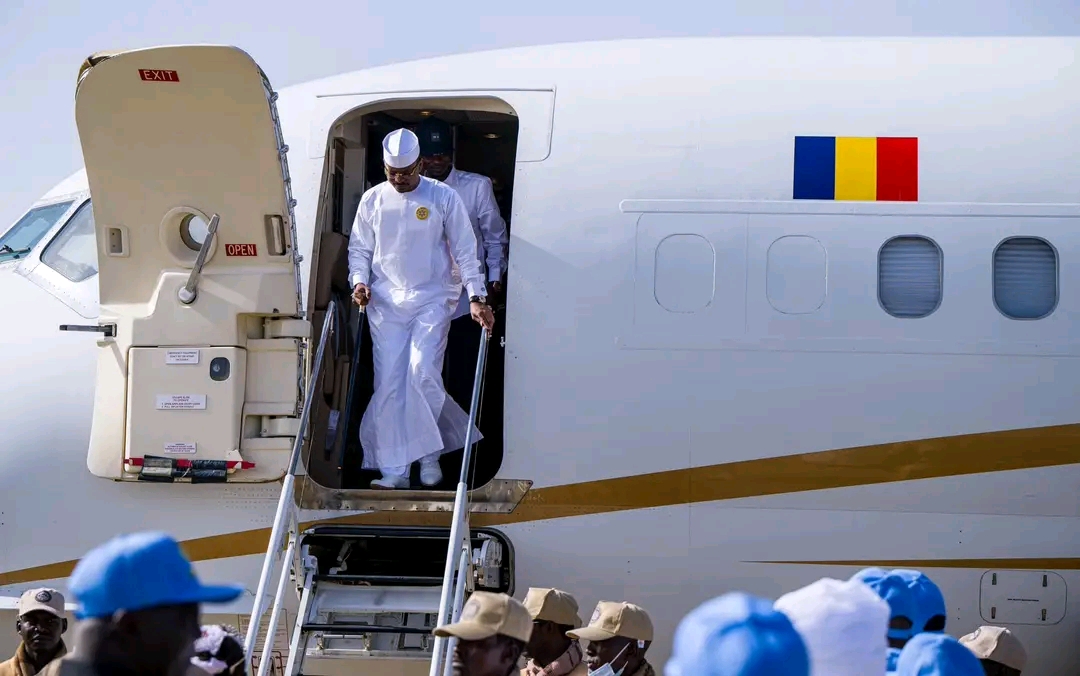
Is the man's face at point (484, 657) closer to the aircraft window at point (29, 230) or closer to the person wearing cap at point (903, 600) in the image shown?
the person wearing cap at point (903, 600)

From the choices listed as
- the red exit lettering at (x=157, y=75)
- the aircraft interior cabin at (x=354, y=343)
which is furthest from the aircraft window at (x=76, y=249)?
the aircraft interior cabin at (x=354, y=343)

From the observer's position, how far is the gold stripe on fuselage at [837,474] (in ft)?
26.7

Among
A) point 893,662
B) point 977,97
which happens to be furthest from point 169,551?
point 977,97

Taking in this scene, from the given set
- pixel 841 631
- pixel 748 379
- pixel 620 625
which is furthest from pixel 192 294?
pixel 841 631

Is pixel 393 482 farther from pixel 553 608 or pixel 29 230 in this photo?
pixel 29 230

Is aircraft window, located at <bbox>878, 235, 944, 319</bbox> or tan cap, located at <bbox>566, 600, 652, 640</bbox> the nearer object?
tan cap, located at <bbox>566, 600, 652, 640</bbox>

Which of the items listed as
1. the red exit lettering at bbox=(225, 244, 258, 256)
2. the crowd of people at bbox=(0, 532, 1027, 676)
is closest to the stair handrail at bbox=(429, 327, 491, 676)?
the red exit lettering at bbox=(225, 244, 258, 256)

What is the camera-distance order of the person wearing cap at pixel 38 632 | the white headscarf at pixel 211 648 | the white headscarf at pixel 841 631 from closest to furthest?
the white headscarf at pixel 841 631, the white headscarf at pixel 211 648, the person wearing cap at pixel 38 632

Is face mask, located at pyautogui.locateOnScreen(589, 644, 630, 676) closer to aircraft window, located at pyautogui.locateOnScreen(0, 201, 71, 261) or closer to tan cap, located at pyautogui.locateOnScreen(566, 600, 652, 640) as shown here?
tan cap, located at pyautogui.locateOnScreen(566, 600, 652, 640)

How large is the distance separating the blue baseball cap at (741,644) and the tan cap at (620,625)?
139 inches

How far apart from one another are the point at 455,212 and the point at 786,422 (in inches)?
93.0

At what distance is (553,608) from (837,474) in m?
2.27

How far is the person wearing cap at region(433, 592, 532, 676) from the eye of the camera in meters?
4.42

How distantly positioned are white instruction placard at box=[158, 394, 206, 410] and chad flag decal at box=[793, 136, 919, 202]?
3672 millimetres
